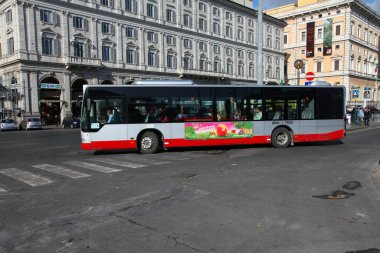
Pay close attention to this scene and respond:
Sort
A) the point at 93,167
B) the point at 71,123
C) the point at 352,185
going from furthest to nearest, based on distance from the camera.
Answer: the point at 71,123, the point at 93,167, the point at 352,185

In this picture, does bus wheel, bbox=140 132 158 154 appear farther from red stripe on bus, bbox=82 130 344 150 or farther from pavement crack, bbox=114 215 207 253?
pavement crack, bbox=114 215 207 253

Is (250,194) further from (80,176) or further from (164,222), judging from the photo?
(80,176)

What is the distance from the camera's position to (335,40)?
80062 millimetres

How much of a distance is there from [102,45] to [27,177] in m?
43.5

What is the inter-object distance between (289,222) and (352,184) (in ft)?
10.4

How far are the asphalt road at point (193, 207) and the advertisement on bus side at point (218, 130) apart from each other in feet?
10.3

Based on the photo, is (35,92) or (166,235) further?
(35,92)

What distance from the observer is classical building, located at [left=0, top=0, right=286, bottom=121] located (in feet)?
137

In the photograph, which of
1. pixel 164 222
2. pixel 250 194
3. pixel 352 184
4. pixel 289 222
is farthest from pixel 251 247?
pixel 352 184

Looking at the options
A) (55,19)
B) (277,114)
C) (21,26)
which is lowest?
(277,114)

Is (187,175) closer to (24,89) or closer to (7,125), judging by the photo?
(7,125)

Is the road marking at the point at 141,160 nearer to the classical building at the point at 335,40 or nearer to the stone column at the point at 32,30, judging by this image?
the stone column at the point at 32,30

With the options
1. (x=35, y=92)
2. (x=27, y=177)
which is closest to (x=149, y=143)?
(x=27, y=177)

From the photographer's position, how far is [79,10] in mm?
45500
